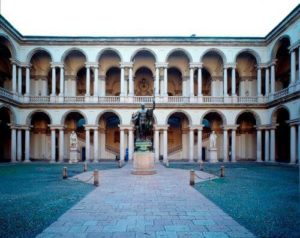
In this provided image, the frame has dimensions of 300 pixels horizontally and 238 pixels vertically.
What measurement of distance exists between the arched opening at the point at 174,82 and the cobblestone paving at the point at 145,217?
24.5 m

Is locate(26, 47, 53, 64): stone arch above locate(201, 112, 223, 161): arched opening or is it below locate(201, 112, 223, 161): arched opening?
above

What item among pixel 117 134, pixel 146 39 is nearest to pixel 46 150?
A: pixel 117 134

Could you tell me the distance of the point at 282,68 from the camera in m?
28.5

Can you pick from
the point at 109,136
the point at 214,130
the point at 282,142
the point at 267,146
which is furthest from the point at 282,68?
the point at 109,136

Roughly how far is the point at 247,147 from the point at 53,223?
1103 inches

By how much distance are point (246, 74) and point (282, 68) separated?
384 centimetres

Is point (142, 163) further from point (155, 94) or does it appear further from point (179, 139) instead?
point (179, 139)

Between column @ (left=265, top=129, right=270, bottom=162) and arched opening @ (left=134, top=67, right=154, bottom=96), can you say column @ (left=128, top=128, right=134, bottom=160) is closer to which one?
arched opening @ (left=134, top=67, right=154, bottom=96)

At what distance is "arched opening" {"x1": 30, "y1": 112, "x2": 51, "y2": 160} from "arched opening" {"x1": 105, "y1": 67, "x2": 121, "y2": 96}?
828cm

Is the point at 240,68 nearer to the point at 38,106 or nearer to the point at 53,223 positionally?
the point at 38,106

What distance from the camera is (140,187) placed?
10492 millimetres

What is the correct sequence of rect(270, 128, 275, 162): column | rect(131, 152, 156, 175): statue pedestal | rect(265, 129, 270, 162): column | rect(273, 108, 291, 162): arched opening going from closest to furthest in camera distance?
rect(131, 152, 156, 175): statue pedestal, rect(270, 128, 275, 162): column, rect(265, 129, 270, 162): column, rect(273, 108, 291, 162): arched opening

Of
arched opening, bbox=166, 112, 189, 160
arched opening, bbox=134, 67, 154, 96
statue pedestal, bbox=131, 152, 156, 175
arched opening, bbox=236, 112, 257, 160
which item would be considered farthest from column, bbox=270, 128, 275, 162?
statue pedestal, bbox=131, 152, 156, 175

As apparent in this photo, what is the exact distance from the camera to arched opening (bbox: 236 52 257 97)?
29828 mm
